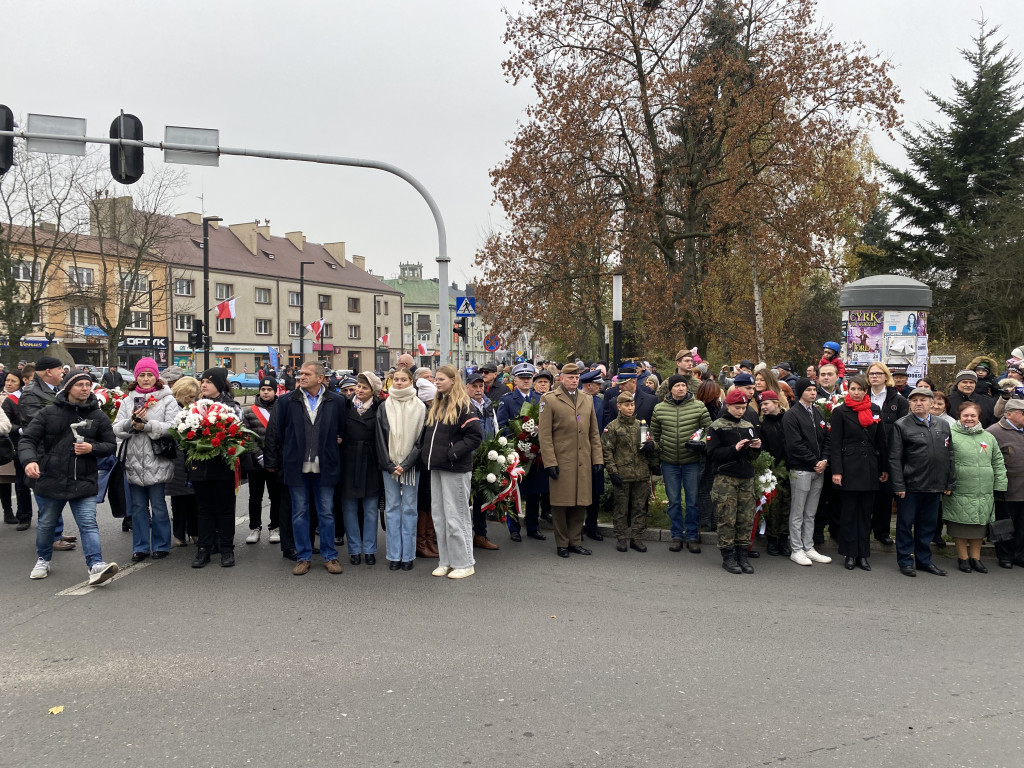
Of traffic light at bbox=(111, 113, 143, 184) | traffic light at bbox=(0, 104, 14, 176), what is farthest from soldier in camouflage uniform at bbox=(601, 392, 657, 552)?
traffic light at bbox=(0, 104, 14, 176)

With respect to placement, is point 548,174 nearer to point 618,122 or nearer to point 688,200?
point 618,122

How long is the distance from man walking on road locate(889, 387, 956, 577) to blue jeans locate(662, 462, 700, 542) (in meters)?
2.01

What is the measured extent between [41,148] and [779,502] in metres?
11.7

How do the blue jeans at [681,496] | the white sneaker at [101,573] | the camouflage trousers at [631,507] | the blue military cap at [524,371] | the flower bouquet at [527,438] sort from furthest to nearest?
the blue military cap at [524,371] < the flower bouquet at [527,438] < the camouflage trousers at [631,507] < the blue jeans at [681,496] < the white sneaker at [101,573]

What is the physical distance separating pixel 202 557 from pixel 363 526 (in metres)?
1.65

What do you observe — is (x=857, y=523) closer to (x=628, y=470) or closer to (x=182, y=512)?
(x=628, y=470)

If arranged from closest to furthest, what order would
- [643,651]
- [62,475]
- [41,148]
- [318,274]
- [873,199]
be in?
[643,651] < [62,475] < [41,148] < [873,199] < [318,274]

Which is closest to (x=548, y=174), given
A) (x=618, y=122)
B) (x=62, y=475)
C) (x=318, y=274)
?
(x=618, y=122)

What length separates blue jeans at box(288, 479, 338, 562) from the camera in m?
7.43

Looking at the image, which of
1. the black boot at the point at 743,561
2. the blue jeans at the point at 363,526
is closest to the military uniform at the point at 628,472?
the black boot at the point at 743,561

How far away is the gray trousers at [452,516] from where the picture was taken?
A: 7.26 m

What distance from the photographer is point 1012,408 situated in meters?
7.71

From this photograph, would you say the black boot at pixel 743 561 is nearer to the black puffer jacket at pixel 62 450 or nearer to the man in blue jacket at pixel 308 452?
the man in blue jacket at pixel 308 452

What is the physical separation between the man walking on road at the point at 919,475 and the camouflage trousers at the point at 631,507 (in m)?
2.59
